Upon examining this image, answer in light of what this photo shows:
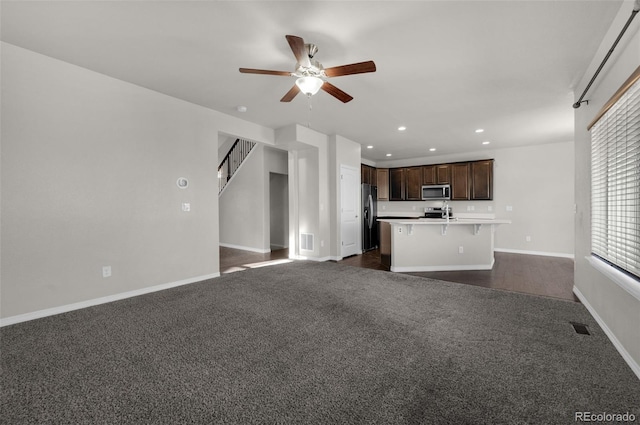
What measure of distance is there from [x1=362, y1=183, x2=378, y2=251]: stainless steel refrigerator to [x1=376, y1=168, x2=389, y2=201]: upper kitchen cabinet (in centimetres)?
99

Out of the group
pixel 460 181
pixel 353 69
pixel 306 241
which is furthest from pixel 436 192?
pixel 353 69

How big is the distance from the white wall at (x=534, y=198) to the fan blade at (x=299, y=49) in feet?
21.5

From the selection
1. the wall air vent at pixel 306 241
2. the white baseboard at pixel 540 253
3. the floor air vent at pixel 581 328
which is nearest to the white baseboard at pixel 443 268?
the wall air vent at pixel 306 241

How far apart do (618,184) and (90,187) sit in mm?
5229

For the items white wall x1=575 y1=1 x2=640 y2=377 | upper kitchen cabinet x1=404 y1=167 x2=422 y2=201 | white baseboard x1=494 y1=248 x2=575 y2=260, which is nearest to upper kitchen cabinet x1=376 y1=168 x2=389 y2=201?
upper kitchen cabinet x1=404 y1=167 x2=422 y2=201

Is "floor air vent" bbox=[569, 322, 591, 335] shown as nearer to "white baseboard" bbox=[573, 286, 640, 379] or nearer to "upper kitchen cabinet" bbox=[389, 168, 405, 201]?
"white baseboard" bbox=[573, 286, 640, 379]

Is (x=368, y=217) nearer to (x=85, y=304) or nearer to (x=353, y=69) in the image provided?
(x=353, y=69)

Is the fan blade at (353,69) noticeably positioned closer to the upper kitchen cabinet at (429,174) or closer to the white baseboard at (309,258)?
the white baseboard at (309,258)

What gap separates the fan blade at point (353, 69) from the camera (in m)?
2.32

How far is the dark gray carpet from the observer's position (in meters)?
1.55

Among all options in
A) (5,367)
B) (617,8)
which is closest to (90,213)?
(5,367)

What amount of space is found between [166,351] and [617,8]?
14.4 ft

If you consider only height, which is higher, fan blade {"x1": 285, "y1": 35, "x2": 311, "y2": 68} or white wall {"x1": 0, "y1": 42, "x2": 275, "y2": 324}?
fan blade {"x1": 285, "y1": 35, "x2": 311, "y2": 68}

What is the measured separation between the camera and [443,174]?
7676mm
